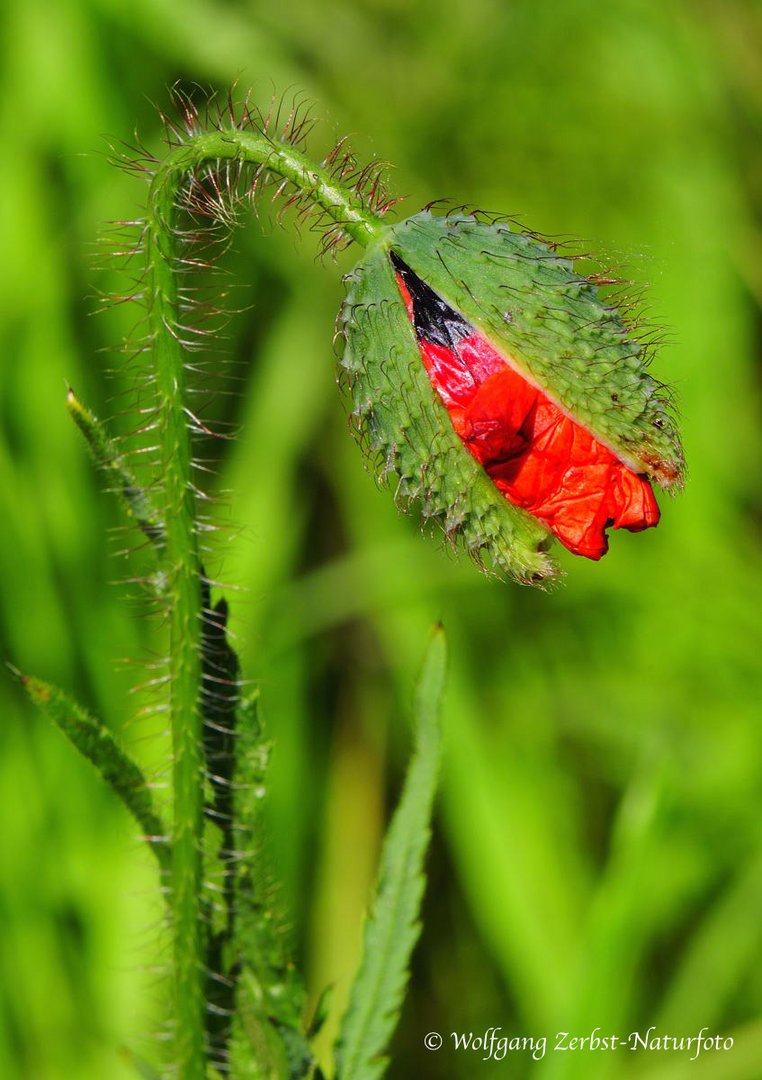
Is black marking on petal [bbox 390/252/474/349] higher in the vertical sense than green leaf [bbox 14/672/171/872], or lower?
higher

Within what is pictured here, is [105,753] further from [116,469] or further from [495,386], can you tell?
[495,386]

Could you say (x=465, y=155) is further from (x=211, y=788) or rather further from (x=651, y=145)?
(x=211, y=788)

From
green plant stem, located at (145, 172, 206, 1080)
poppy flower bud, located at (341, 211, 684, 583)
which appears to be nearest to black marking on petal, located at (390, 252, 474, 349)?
poppy flower bud, located at (341, 211, 684, 583)

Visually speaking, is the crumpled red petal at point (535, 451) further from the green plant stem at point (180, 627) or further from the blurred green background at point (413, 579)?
the blurred green background at point (413, 579)

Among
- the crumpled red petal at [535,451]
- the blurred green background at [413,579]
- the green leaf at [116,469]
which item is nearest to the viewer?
the crumpled red petal at [535,451]

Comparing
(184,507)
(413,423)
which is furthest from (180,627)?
(413,423)

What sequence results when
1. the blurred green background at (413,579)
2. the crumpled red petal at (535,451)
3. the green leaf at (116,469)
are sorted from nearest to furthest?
the crumpled red petal at (535,451) → the green leaf at (116,469) → the blurred green background at (413,579)

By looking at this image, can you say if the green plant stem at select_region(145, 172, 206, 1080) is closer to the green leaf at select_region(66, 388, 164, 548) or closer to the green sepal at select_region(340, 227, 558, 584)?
the green leaf at select_region(66, 388, 164, 548)

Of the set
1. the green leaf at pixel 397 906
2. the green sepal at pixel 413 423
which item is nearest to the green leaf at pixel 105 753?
the green leaf at pixel 397 906
